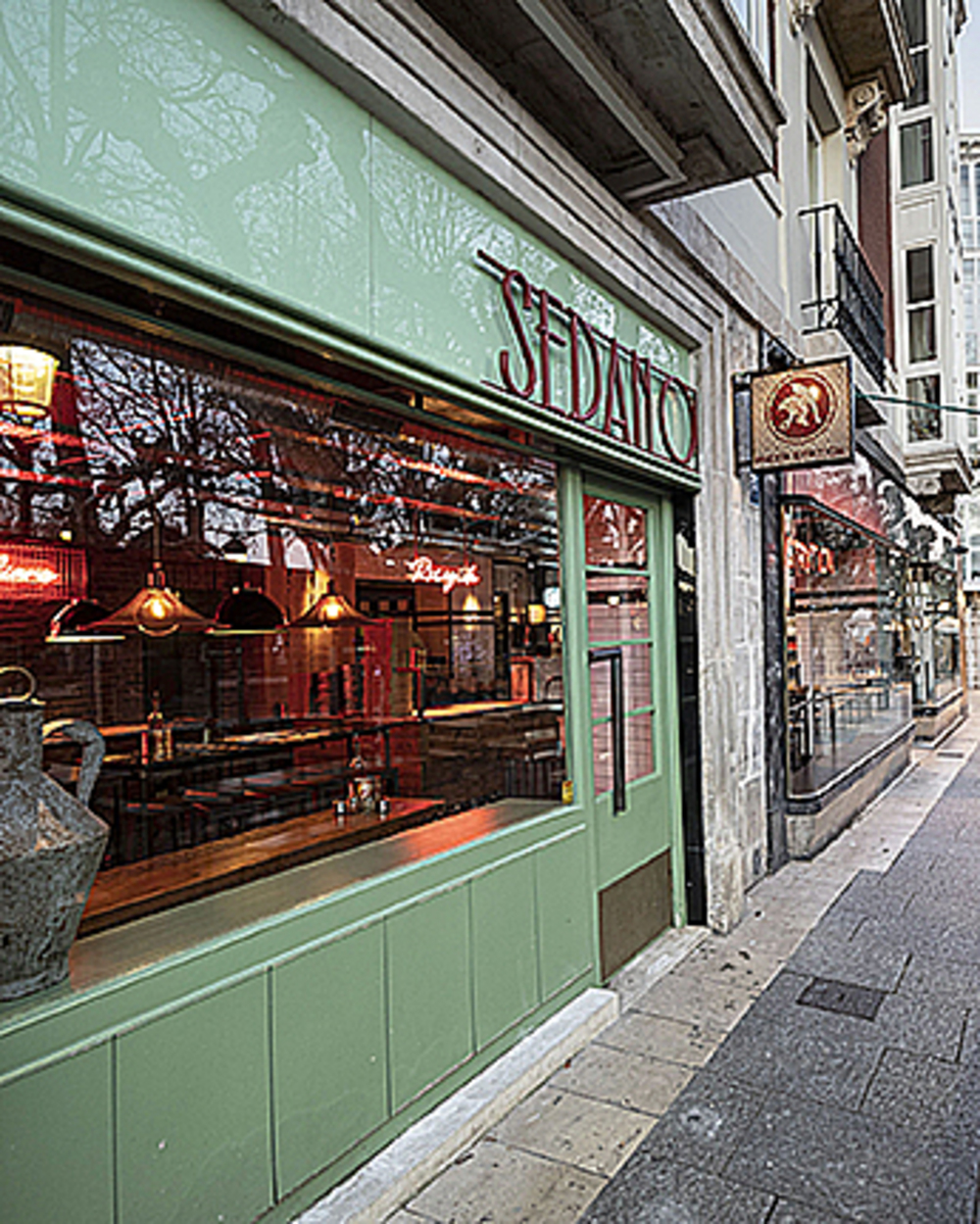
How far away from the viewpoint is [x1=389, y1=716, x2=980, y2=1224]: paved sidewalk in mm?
2691

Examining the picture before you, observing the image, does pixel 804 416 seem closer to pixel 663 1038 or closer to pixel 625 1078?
pixel 663 1038

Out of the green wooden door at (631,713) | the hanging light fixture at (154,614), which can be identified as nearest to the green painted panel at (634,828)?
the green wooden door at (631,713)

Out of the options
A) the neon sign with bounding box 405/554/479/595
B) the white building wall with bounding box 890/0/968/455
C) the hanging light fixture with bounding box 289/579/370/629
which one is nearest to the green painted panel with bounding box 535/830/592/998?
the hanging light fixture with bounding box 289/579/370/629

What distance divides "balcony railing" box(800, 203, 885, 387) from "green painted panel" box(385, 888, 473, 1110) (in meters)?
6.38

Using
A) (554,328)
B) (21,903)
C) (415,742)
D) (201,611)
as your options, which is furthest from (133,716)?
(21,903)

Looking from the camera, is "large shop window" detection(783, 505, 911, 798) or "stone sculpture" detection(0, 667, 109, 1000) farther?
"large shop window" detection(783, 505, 911, 798)

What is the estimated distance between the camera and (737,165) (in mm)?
4293

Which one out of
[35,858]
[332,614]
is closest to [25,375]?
[35,858]

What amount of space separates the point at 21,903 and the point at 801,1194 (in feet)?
8.11

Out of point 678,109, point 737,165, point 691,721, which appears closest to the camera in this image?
point 678,109

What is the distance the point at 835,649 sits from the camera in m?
9.00

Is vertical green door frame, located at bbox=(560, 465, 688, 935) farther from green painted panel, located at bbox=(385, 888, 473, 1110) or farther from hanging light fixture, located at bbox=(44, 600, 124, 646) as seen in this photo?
hanging light fixture, located at bbox=(44, 600, 124, 646)

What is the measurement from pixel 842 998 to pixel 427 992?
7.63 feet

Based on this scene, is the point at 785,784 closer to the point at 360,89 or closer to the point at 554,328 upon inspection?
the point at 554,328
